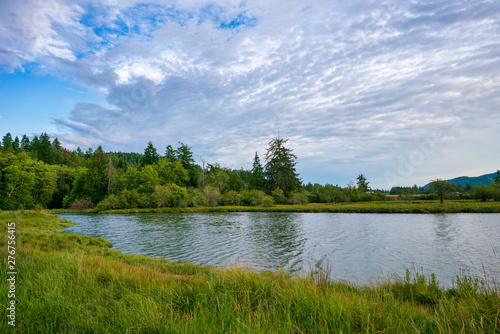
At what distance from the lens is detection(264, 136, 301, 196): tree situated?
76.3 m

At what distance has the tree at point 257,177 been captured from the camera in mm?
80500

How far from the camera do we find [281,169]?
258ft

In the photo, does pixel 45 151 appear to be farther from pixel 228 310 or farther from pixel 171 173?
pixel 228 310

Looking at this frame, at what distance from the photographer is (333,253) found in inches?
621

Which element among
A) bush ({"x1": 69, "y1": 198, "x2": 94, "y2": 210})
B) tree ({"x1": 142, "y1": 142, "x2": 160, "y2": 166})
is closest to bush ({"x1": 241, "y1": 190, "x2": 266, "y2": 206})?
tree ({"x1": 142, "y1": 142, "x2": 160, "y2": 166})

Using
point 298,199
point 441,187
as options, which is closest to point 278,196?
point 298,199

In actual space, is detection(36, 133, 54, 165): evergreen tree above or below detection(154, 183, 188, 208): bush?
above

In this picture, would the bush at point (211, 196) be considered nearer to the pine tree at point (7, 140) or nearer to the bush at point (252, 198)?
the bush at point (252, 198)

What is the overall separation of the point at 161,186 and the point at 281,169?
36.4 m

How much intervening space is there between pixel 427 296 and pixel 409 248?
1248 cm

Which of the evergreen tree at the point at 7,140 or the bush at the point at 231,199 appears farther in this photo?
the evergreen tree at the point at 7,140

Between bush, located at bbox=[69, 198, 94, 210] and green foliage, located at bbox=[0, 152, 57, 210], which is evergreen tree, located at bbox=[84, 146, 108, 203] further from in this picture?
green foliage, located at bbox=[0, 152, 57, 210]

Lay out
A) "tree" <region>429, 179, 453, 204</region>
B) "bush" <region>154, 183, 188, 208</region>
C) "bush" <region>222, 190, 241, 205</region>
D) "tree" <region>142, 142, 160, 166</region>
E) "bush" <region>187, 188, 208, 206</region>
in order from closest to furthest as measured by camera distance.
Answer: "tree" <region>429, 179, 453, 204</region>, "bush" <region>154, 183, 188, 208</region>, "bush" <region>187, 188, 208, 206</region>, "bush" <region>222, 190, 241, 205</region>, "tree" <region>142, 142, 160, 166</region>

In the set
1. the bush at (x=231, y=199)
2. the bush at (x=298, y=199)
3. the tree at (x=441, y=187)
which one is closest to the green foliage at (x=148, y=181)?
the bush at (x=231, y=199)
